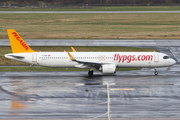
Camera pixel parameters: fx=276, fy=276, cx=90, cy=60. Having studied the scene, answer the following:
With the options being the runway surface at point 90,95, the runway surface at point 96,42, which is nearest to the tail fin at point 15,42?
the runway surface at point 90,95

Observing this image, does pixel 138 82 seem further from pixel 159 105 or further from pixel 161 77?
pixel 159 105

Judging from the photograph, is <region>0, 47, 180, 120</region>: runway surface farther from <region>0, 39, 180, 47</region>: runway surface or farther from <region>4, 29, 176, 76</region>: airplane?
<region>0, 39, 180, 47</region>: runway surface

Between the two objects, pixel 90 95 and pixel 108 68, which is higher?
pixel 108 68

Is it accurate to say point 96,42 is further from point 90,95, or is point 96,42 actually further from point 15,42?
point 90,95

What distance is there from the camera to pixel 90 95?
109 feet

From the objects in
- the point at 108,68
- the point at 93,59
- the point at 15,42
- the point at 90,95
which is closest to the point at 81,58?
the point at 93,59

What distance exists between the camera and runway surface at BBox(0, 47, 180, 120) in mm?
27297

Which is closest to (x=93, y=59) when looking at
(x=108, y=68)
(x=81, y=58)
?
(x=81, y=58)

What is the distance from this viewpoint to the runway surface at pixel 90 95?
2730 cm

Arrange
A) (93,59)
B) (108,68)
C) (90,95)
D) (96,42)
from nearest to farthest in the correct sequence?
1. (90,95)
2. (108,68)
3. (93,59)
4. (96,42)

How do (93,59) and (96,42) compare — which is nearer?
(93,59)

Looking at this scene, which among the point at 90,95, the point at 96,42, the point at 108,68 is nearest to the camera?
the point at 90,95

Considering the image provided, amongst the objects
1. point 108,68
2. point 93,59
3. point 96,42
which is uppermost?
point 96,42

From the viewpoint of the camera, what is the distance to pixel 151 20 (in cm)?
10875
